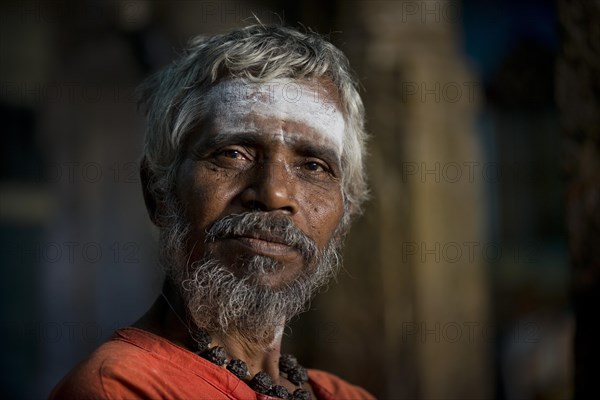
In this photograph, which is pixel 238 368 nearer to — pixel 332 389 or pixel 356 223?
pixel 332 389

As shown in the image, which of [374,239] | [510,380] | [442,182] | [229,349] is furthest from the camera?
[510,380]

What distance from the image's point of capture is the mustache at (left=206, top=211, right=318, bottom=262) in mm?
2180

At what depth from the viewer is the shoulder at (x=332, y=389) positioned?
257cm

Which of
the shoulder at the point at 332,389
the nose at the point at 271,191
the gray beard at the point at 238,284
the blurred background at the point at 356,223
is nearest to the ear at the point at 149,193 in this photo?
the gray beard at the point at 238,284

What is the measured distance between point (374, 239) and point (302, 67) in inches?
115

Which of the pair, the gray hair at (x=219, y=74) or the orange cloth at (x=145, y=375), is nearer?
the orange cloth at (x=145, y=375)

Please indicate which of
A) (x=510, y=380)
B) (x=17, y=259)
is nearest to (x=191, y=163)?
(x=17, y=259)

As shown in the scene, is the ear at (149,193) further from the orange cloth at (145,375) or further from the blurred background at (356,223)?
the blurred background at (356,223)

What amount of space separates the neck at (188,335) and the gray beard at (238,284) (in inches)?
0.6

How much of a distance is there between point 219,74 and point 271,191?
0.42 meters

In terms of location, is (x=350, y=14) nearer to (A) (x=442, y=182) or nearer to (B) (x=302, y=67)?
(A) (x=442, y=182)

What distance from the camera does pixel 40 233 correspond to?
5828mm

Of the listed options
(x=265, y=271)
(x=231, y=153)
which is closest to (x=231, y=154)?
(x=231, y=153)

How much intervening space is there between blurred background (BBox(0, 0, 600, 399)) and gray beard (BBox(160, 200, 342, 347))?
2.84 metres
